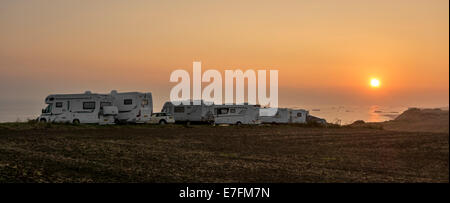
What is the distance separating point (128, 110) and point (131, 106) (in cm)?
40

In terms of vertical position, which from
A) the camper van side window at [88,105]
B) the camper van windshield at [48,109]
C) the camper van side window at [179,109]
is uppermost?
the camper van side window at [179,109]

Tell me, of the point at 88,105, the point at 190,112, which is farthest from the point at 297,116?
the point at 88,105

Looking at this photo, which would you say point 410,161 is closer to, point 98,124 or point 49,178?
point 49,178

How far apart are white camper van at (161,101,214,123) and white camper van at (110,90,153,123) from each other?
19.5 ft

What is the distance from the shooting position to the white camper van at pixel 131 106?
122 ft

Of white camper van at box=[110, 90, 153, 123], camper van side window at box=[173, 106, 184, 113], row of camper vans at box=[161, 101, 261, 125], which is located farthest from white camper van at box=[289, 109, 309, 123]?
white camper van at box=[110, 90, 153, 123]

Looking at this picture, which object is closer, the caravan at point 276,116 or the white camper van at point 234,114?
the white camper van at point 234,114

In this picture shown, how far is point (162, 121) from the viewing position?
40188 mm

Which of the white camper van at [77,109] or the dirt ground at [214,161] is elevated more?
the white camper van at [77,109]

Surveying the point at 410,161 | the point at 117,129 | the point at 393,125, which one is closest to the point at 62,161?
the point at 410,161

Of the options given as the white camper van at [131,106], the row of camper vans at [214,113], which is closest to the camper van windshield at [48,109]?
the white camper van at [131,106]

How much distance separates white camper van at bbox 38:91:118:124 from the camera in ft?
115

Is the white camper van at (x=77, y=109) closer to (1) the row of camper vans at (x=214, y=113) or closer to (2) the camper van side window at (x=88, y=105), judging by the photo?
(2) the camper van side window at (x=88, y=105)
